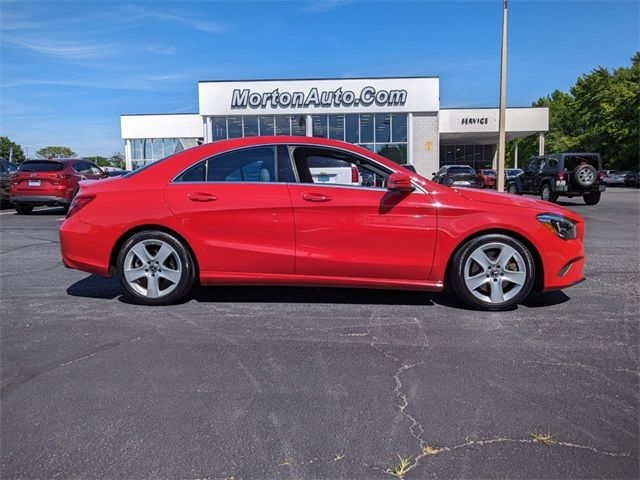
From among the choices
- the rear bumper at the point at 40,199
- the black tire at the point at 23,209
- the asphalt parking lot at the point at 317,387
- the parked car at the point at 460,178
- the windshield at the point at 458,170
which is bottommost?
the asphalt parking lot at the point at 317,387

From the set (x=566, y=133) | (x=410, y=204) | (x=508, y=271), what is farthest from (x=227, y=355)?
(x=566, y=133)

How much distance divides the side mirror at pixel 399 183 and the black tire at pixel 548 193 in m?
15.5

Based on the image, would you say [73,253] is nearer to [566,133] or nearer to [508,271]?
[508,271]

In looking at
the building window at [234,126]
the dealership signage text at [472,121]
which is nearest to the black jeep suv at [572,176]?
the building window at [234,126]

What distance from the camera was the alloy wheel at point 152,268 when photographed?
190 inches

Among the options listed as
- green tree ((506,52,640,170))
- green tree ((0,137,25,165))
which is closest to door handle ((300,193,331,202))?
green tree ((506,52,640,170))

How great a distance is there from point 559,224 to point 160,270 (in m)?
3.71

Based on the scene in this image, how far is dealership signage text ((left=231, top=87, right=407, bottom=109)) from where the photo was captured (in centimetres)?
3412

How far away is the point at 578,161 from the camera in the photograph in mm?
18188

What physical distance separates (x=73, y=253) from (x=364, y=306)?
2.86m

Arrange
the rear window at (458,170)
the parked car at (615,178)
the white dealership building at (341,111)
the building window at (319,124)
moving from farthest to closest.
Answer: the parked car at (615,178), the building window at (319,124), the white dealership building at (341,111), the rear window at (458,170)

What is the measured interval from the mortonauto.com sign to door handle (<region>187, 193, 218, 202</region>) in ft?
101

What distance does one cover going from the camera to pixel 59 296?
536cm

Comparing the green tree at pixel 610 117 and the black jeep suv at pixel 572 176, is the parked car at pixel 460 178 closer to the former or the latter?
the black jeep suv at pixel 572 176
